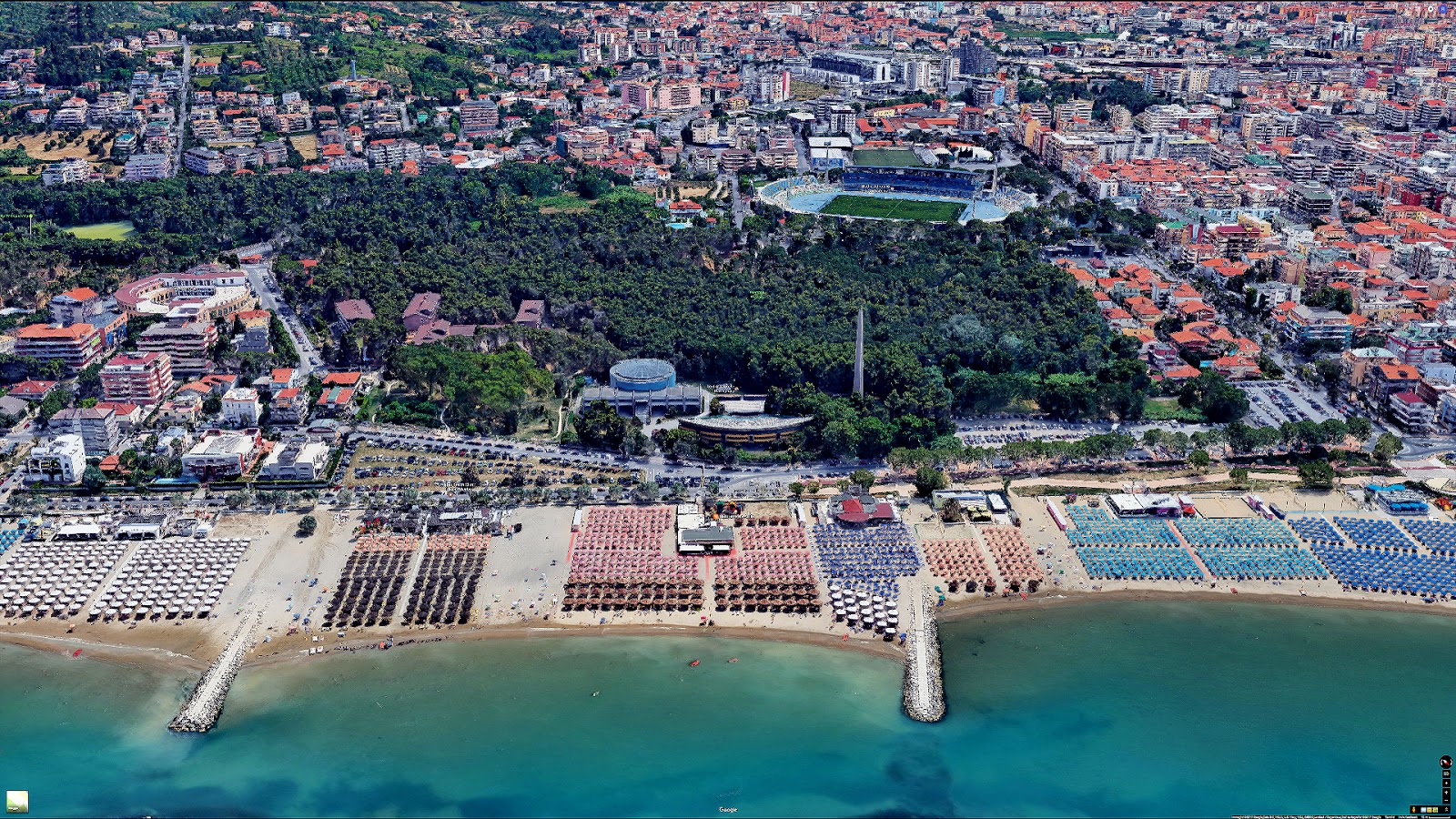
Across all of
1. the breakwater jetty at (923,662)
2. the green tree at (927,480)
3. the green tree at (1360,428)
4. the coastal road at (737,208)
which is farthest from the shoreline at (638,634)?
the coastal road at (737,208)

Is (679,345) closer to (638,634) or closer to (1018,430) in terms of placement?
(1018,430)

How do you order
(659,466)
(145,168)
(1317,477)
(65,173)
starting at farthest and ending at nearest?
1. (145,168)
2. (65,173)
3. (659,466)
4. (1317,477)

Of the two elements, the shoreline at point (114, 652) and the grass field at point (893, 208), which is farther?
the grass field at point (893, 208)

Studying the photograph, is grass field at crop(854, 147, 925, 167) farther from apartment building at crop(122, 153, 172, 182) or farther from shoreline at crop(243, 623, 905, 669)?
shoreline at crop(243, 623, 905, 669)

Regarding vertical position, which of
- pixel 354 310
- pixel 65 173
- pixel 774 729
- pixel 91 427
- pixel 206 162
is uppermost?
pixel 206 162

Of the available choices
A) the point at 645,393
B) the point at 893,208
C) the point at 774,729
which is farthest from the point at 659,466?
the point at 893,208

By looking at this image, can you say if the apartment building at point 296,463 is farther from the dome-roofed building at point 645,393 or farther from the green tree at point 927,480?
the green tree at point 927,480

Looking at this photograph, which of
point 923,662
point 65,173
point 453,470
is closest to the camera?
point 923,662
